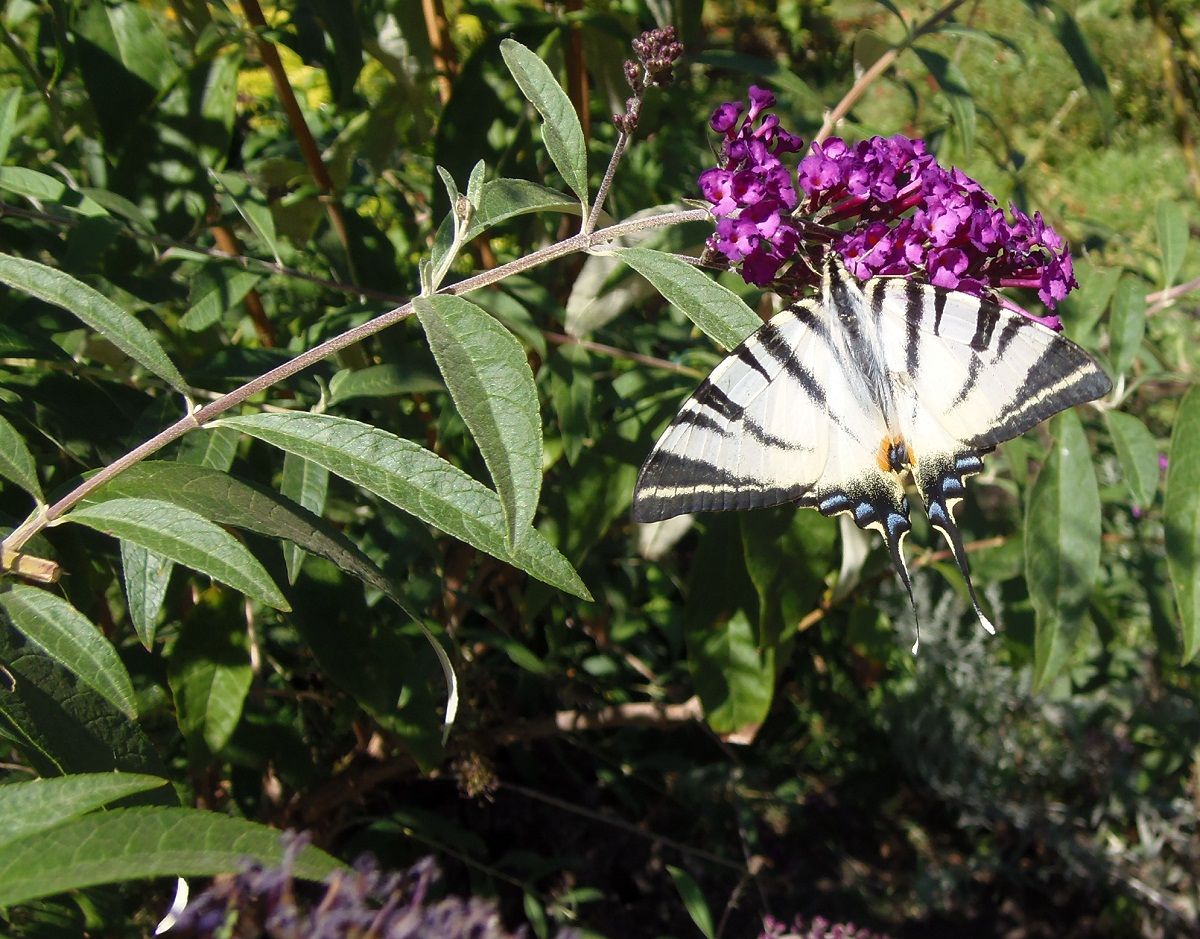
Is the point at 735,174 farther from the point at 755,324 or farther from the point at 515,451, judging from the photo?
the point at 515,451

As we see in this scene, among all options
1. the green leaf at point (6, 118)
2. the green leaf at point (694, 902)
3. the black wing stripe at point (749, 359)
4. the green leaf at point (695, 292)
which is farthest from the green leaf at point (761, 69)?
the green leaf at point (694, 902)

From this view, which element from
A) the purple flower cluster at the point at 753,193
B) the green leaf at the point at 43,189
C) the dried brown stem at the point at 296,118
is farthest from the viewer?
the dried brown stem at the point at 296,118

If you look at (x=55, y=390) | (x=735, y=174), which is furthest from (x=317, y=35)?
(x=735, y=174)

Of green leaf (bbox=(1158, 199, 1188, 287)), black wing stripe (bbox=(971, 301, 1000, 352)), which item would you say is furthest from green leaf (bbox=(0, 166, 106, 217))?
green leaf (bbox=(1158, 199, 1188, 287))

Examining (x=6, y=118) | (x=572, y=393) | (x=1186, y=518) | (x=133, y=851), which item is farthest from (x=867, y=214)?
(x=6, y=118)

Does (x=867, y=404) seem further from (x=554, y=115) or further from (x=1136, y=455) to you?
(x=554, y=115)

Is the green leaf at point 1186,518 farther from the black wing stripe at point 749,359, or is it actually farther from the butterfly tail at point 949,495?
the black wing stripe at point 749,359
